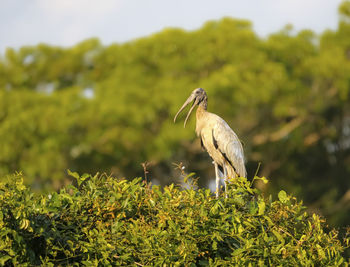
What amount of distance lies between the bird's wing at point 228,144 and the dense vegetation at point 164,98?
14.3 meters

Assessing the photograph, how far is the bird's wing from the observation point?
10953 millimetres

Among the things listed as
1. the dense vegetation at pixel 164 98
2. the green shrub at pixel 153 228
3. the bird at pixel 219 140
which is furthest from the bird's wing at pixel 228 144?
the dense vegetation at pixel 164 98

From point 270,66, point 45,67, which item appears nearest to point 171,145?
point 270,66

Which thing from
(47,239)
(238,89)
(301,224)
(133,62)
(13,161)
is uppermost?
Answer: (133,62)

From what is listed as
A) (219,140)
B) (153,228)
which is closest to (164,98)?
(219,140)

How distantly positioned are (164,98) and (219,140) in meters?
15.7

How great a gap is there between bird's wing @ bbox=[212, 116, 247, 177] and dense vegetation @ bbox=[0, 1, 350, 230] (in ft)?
46.8

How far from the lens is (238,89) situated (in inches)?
1055

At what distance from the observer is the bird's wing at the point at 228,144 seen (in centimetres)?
1095

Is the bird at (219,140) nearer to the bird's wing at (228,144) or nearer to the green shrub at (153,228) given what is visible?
the bird's wing at (228,144)

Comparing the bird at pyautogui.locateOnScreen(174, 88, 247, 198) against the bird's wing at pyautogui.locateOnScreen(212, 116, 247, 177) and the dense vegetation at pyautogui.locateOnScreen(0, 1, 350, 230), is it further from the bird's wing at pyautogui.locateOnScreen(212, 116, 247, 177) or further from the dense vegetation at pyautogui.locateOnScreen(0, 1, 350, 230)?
the dense vegetation at pyautogui.locateOnScreen(0, 1, 350, 230)

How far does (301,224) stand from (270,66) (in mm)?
21583

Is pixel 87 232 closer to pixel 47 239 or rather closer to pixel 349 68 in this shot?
pixel 47 239

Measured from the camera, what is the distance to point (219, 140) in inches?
432
